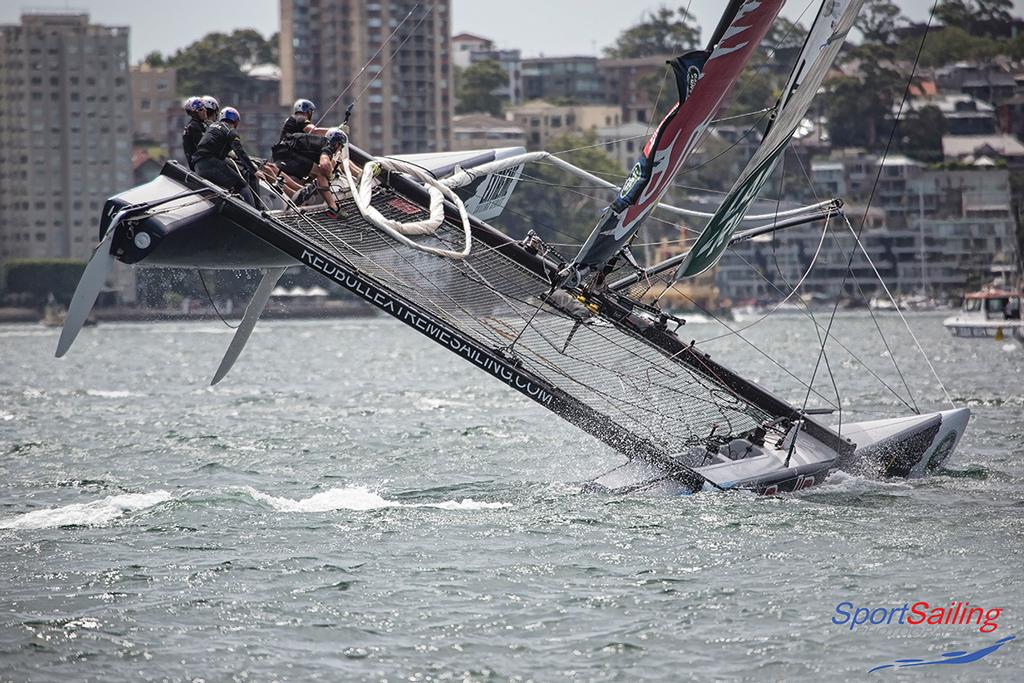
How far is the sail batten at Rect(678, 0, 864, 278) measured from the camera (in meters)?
14.2

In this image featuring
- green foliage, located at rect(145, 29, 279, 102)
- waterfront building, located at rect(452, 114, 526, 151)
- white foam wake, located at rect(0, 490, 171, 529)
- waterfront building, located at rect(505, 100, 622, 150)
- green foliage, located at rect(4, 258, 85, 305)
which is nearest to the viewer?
white foam wake, located at rect(0, 490, 171, 529)

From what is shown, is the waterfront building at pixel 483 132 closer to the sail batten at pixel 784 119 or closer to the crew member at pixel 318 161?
the crew member at pixel 318 161

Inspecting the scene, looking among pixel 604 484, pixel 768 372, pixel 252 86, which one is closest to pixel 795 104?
pixel 604 484

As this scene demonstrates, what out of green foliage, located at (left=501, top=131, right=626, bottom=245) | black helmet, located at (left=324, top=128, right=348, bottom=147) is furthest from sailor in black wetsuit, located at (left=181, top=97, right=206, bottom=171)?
green foliage, located at (left=501, top=131, right=626, bottom=245)

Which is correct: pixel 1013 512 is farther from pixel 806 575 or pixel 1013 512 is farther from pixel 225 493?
pixel 225 493

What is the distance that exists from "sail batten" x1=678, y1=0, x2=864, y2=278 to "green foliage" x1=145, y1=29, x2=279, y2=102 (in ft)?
462

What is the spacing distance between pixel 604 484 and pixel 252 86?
476ft

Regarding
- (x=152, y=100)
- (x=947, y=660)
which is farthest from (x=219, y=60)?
(x=947, y=660)

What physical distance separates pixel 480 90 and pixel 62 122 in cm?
4748

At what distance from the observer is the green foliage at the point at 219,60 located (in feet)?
505

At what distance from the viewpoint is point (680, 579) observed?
454 inches

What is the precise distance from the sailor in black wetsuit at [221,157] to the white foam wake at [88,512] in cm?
286

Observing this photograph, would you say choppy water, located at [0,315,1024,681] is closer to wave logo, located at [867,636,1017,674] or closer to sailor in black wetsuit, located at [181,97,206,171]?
wave logo, located at [867,636,1017,674]

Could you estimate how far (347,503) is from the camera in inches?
584
